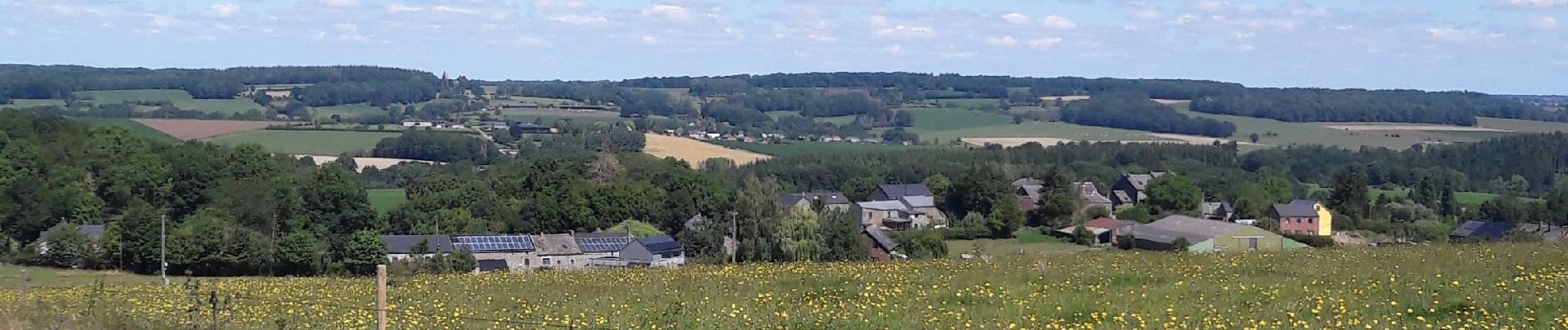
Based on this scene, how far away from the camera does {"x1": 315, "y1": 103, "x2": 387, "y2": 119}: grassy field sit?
5733 inches

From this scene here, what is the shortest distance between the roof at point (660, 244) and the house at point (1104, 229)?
1935 cm

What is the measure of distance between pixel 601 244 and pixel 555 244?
67.4 inches

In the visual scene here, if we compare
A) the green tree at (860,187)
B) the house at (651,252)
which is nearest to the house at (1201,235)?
the house at (651,252)

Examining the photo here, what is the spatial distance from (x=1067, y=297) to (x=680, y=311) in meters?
4.03

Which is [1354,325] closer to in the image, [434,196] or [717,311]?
[717,311]

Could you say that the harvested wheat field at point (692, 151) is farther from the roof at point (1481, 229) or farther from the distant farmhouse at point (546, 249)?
the roof at point (1481, 229)

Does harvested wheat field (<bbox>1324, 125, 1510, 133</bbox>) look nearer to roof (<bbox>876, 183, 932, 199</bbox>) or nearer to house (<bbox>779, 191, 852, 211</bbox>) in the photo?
roof (<bbox>876, 183, 932, 199</bbox>)

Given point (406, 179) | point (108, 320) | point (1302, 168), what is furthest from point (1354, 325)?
point (1302, 168)

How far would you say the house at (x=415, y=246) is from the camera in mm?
43906

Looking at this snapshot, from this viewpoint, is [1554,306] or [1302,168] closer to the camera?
[1554,306]

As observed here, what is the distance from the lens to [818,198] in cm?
7500

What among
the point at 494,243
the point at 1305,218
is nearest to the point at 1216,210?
the point at 1305,218

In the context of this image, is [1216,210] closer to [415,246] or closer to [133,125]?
[415,246]

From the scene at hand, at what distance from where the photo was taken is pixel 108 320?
12617 millimetres
